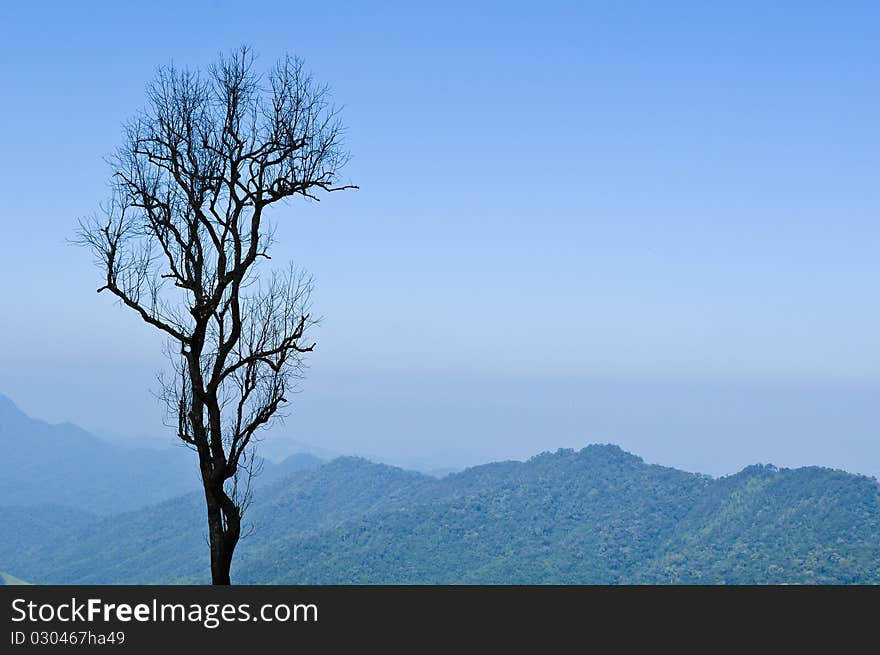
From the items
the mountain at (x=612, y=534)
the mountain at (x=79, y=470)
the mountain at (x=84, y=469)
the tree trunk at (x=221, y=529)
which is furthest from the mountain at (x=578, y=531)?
the mountain at (x=79, y=470)

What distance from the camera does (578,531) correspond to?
122ft

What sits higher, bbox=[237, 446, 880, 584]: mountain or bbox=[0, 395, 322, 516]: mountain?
bbox=[0, 395, 322, 516]: mountain

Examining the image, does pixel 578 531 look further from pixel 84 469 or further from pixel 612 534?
pixel 84 469

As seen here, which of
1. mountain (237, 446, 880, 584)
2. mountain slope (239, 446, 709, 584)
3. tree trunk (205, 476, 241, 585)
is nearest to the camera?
tree trunk (205, 476, 241, 585)

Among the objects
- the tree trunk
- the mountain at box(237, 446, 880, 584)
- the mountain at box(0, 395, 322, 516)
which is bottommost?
the mountain at box(237, 446, 880, 584)

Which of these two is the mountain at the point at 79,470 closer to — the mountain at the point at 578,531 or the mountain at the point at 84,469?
the mountain at the point at 84,469

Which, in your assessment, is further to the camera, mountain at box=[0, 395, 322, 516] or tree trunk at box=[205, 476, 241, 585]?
mountain at box=[0, 395, 322, 516]

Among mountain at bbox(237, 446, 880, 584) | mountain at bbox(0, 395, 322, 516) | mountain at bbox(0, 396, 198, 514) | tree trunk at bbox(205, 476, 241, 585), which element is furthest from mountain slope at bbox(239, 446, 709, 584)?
mountain at bbox(0, 396, 198, 514)

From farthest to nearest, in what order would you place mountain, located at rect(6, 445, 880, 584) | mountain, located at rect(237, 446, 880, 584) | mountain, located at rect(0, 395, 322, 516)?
mountain, located at rect(0, 395, 322, 516)
mountain, located at rect(6, 445, 880, 584)
mountain, located at rect(237, 446, 880, 584)

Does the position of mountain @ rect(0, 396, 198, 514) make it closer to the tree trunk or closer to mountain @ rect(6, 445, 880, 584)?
mountain @ rect(6, 445, 880, 584)

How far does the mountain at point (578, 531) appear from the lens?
29.7 metres

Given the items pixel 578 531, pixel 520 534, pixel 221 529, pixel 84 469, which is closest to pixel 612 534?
pixel 578 531

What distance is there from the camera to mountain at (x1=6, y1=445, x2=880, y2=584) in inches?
1169
